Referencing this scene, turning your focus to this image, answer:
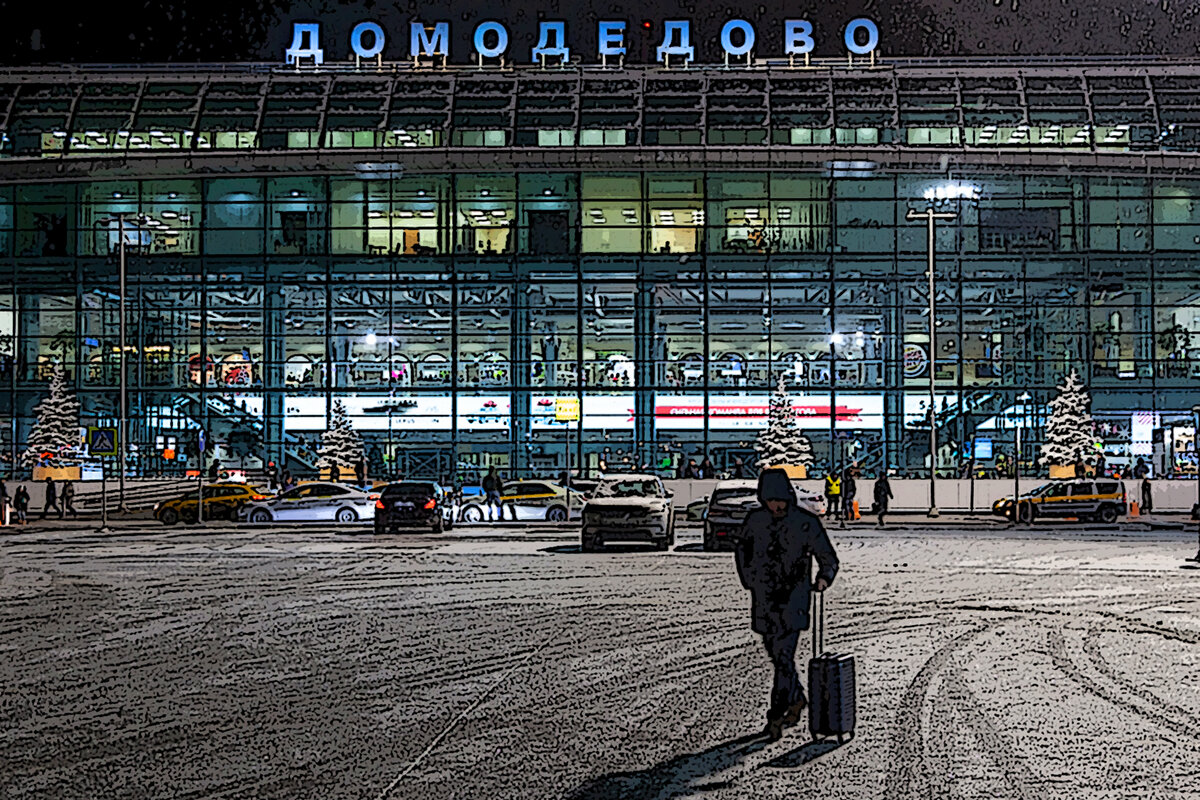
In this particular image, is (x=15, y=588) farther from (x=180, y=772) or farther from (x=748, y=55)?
(x=748, y=55)

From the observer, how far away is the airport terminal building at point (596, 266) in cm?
6197

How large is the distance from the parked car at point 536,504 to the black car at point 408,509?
6.91 meters

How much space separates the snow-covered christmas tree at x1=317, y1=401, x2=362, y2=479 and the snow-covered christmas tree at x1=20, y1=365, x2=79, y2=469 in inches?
378

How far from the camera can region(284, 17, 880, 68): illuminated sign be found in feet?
212

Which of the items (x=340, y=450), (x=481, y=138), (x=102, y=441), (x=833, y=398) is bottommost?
(x=340, y=450)

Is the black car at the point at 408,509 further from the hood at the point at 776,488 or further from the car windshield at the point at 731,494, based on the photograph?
the hood at the point at 776,488

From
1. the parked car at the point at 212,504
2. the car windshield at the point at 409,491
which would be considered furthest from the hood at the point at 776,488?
the parked car at the point at 212,504

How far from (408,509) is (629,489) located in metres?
8.96

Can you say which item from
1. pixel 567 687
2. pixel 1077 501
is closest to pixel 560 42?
pixel 1077 501

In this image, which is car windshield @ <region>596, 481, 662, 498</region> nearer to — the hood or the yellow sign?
the hood

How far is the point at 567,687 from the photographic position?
40.2ft

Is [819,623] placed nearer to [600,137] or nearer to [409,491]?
[409,491]

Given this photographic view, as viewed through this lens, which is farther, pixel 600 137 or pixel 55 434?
pixel 600 137

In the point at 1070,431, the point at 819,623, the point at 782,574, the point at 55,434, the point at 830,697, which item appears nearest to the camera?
the point at 830,697
